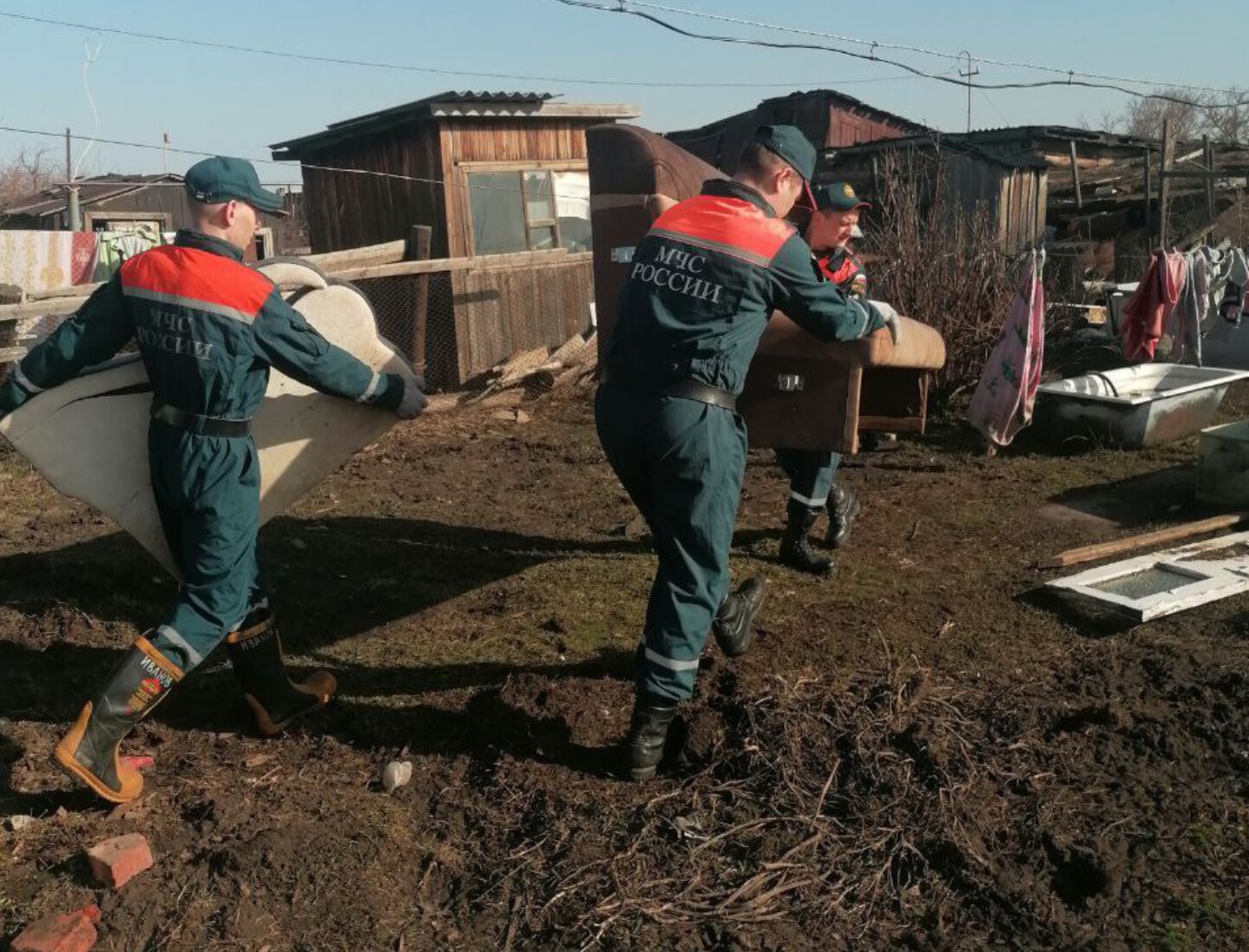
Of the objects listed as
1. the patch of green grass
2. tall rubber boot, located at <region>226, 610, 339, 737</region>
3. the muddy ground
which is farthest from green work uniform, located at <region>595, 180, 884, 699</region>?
the patch of green grass

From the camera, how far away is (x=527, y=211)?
44.4ft

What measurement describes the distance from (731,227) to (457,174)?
32.4 feet

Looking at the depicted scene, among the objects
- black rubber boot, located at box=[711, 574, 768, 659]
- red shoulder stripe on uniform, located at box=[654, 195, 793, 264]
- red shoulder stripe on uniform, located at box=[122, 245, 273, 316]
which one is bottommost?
black rubber boot, located at box=[711, 574, 768, 659]

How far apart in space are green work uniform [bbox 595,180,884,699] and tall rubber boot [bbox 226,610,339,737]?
1333 millimetres

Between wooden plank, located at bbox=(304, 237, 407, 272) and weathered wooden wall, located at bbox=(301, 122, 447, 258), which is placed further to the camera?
weathered wooden wall, located at bbox=(301, 122, 447, 258)

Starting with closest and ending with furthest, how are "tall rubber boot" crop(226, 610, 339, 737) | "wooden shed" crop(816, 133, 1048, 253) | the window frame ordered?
"tall rubber boot" crop(226, 610, 339, 737) → the window frame → "wooden shed" crop(816, 133, 1048, 253)

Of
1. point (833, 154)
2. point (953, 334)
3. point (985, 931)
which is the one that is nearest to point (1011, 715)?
point (985, 931)

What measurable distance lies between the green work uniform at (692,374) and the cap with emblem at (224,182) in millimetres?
1261

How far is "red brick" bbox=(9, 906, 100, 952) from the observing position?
8.70 ft

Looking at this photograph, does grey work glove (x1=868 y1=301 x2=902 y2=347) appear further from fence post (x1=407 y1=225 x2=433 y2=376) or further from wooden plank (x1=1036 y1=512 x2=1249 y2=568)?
fence post (x1=407 y1=225 x2=433 y2=376)

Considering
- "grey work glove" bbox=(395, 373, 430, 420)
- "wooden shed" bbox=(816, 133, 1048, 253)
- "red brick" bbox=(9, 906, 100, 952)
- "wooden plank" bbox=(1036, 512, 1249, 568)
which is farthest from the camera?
"wooden shed" bbox=(816, 133, 1048, 253)

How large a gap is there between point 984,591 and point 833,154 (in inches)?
610

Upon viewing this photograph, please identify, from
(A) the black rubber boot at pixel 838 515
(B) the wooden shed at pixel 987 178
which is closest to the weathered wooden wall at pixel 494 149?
(B) the wooden shed at pixel 987 178

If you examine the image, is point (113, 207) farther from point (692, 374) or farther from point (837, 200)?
point (692, 374)
